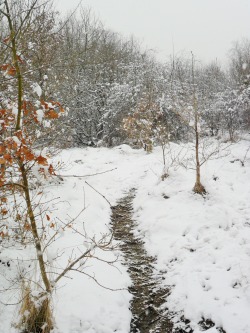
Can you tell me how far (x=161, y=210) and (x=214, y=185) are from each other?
5.85 feet

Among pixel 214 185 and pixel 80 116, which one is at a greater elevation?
pixel 80 116

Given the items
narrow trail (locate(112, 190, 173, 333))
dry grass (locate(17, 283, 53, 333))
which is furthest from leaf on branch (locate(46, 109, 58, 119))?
dry grass (locate(17, 283, 53, 333))

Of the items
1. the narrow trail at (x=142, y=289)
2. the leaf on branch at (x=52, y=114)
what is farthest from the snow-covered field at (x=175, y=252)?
the leaf on branch at (x=52, y=114)

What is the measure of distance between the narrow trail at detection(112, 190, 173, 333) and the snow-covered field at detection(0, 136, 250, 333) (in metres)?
0.13

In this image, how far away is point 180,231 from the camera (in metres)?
5.66

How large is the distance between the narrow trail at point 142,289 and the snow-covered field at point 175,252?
13 cm

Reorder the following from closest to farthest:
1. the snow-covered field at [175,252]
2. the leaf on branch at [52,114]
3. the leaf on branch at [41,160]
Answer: the leaf on branch at [41,160] → the leaf on branch at [52,114] → the snow-covered field at [175,252]

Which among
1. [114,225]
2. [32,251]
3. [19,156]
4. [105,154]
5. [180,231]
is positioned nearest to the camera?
[19,156]

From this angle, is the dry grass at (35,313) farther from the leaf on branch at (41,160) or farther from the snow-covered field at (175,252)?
the leaf on branch at (41,160)

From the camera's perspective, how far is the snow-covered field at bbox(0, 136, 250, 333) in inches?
139

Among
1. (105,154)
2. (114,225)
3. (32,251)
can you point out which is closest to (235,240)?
(114,225)

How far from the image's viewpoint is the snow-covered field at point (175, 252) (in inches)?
139

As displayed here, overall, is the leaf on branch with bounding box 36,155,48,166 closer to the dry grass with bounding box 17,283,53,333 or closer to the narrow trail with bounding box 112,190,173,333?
the dry grass with bounding box 17,283,53,333

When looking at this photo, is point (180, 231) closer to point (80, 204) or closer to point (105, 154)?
point (80, 204)
